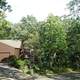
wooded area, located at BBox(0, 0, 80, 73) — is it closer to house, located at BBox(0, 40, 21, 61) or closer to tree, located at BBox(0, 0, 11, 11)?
house, located at BBox(0, 40, 21, 61)

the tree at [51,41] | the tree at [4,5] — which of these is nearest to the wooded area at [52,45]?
the tree at [51,41]

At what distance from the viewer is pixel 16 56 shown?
163 ft

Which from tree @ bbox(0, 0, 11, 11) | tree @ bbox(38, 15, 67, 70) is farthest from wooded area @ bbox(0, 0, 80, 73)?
tree @ bbox(0, 0, 11, 11)

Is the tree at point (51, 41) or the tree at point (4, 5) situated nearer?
the tree at point (4, 5)

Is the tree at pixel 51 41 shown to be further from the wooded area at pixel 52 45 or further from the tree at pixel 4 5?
the tree at pixel 4 5

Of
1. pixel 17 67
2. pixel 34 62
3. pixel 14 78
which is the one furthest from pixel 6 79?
pixel 34 62

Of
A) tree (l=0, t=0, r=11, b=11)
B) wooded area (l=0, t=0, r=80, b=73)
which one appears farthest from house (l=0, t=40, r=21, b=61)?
tree (l=0, t=0, r=11, b=11)

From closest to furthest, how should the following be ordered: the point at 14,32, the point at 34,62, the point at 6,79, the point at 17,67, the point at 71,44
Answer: the point at 6,79
the point at 17,67
the point at 34,62
the point at 71,44
the point at 14,32

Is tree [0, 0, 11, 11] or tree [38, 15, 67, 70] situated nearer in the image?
tree [0, 0, 11, 11]

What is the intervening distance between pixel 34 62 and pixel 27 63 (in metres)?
3.62

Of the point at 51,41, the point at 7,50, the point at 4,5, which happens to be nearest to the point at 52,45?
the point at 51,41

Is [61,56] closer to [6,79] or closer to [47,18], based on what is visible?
[47,18]

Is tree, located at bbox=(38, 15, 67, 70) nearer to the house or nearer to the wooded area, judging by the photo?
the wooded area

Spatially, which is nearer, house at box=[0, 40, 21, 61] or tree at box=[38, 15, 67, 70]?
tree at box=[38, 15, 67, 70]
